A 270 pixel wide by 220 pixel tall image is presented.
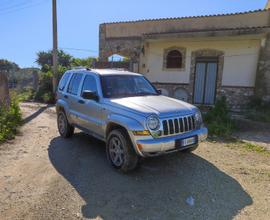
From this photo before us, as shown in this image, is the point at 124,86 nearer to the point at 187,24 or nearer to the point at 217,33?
the point at 217,33

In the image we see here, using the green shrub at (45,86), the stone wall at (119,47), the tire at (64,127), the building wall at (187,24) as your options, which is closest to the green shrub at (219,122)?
the tire at (64,127)

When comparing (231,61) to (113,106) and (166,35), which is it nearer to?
(166,35)

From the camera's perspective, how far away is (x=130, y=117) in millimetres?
4105

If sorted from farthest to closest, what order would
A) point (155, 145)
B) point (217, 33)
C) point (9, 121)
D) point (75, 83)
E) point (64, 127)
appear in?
1. point (217, 33)
2. point (9, 121)
3. point (64, 127)
4. point (75, 83)
5. point (155, 145)

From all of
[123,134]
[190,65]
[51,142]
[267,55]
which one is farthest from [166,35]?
[123,134]

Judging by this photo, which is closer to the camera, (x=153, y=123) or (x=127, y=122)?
(x=153, y=123)

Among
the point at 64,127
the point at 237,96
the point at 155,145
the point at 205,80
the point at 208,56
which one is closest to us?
the point at 155,145

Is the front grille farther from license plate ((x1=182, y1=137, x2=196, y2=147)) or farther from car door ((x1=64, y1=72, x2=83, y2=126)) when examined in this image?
car door ((x1=64, y1=72, x2=83, y2=126))

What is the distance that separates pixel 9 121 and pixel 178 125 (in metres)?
5.65

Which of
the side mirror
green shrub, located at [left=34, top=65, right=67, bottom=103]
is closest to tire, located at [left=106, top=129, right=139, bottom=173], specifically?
the side mirror

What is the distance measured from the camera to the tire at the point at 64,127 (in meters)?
6.56

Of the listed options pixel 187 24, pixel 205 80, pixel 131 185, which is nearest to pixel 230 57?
pixel 205 80

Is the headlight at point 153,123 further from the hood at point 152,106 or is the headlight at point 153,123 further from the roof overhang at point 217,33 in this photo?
the roof overhang at point 217,33

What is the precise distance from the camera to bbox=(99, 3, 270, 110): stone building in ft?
36.4
